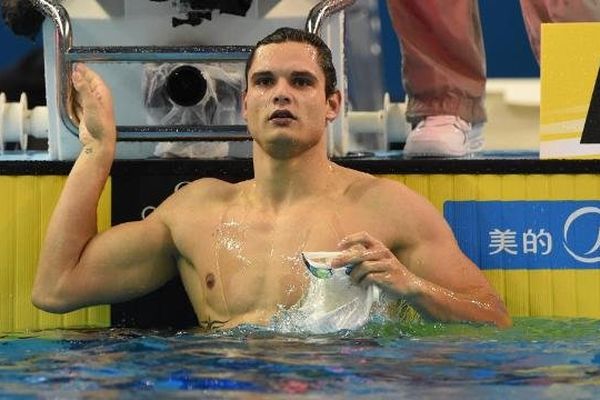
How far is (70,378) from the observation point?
3207 mm

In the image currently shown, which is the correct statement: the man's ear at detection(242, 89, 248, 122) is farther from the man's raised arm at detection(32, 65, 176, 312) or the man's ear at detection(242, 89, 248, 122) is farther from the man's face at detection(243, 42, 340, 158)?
the man's raised arm at detection(32, 65, 176, 312)

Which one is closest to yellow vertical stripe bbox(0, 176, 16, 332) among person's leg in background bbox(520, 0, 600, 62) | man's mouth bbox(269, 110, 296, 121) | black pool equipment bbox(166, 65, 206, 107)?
black pool equipment bbox(166, 65, 206, 107)

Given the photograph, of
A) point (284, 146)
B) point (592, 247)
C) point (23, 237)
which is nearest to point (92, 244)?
point (23, 237)

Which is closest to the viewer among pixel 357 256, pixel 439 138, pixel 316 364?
pixel 316 364

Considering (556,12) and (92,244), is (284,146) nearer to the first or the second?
(92,244)

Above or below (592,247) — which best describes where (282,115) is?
above

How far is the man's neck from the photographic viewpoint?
155 inches

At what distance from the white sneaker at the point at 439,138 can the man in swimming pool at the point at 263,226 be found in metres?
0.50

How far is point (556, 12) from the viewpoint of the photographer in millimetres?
4625

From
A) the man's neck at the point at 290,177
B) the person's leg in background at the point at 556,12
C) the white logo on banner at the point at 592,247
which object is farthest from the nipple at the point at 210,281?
the person's leg in background at the point at 556,12

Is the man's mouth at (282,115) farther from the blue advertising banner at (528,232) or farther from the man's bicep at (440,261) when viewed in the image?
the blue advertising banner at (528,232)

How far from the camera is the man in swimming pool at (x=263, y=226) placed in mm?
3834

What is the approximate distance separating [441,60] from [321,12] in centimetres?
63

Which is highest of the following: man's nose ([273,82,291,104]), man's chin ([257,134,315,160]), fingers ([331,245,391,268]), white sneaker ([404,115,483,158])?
man's nose ([273,82,291,104])
